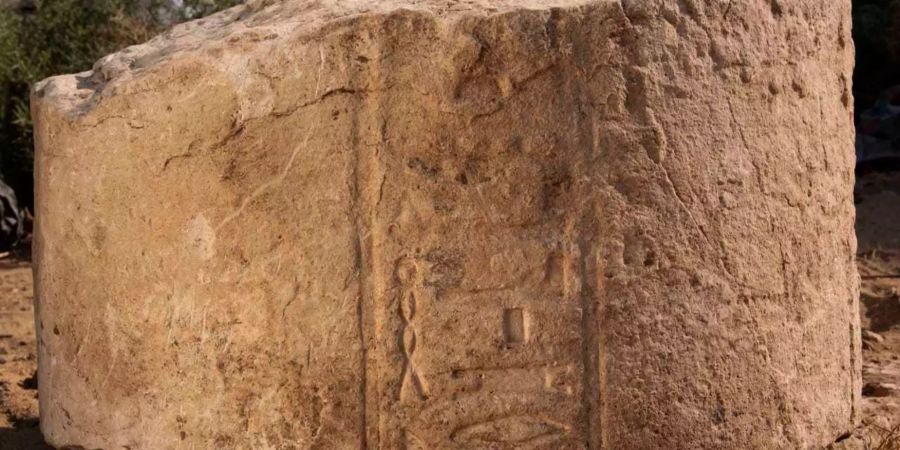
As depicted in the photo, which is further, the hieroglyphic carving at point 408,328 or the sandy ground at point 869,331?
the sandy ground at point 869,331

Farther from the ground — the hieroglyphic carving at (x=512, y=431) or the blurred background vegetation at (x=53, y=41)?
the blurred background vegetation at (x=53, y=41)

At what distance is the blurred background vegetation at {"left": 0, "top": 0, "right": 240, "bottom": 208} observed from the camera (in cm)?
786

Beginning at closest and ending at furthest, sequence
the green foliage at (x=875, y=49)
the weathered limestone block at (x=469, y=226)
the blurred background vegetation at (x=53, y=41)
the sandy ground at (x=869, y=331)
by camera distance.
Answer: the weathered limestone block at (x=469, y=226)
the sandy ground at (x=869, y=331)
the blurred background vegetation at (x=53, y=41)
the green foliage at (x=875, y=49)

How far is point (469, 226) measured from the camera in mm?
2832

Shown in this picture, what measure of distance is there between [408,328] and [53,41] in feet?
19.3

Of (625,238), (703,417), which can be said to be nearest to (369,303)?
(625,238)

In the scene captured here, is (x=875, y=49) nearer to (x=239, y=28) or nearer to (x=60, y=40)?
(x=60, y=40)

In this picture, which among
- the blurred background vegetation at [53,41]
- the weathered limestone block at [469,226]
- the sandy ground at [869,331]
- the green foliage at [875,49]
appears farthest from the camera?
the green foliage at [875,49]

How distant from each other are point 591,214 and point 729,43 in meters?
0.50

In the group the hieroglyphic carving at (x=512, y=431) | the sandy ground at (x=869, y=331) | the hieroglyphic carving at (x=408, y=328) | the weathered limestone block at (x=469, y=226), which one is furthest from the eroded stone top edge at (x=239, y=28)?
the sandy ground at (x=869, y=331)

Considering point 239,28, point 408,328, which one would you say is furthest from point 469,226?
point 239,28

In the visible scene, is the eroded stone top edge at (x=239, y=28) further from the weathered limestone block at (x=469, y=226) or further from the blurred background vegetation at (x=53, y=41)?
the blurred background vegetation at (x=53, y=41)

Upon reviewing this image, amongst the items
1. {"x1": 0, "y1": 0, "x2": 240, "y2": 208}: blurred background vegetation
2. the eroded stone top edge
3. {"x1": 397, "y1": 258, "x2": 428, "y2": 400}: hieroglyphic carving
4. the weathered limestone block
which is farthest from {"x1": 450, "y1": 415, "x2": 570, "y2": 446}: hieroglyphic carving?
{"x1": 0, "y1": 0, "x2": 240, "y2": 208}: blurred background vegetation

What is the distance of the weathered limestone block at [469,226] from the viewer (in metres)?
2.81
